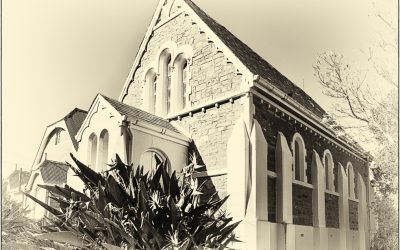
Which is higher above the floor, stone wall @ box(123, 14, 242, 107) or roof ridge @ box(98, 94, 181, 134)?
stone wall @ box(123, 14, 242, 107)

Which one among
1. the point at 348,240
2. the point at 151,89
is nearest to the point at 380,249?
the point at 348,240

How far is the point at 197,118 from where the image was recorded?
12031 millimetres

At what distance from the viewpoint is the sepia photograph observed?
17.2 ft

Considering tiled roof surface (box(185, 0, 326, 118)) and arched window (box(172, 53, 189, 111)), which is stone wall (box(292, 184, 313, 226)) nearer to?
tiled roof surface (box(185, 0, 326, 118))

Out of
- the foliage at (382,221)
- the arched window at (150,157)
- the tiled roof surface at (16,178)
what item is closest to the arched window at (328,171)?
the foliage at (382,221)

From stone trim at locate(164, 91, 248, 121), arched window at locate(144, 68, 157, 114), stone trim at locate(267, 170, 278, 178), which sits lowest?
stone trim at locate(267, 170, 278, 178)

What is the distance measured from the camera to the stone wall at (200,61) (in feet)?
37.9

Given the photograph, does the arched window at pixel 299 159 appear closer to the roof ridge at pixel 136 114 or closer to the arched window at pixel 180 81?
the arched window at pixel 180 81

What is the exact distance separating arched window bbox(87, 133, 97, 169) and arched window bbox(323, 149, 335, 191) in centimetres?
860

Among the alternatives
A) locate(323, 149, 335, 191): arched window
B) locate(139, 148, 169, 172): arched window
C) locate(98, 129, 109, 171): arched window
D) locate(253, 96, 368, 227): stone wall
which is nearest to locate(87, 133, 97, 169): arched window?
locate(98, 129, 109, 171): arched window

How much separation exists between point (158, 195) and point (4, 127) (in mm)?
→ 3304

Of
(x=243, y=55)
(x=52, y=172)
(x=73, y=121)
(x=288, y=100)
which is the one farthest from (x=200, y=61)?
(x=52, y=172)

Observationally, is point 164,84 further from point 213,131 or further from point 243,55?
point 213,131

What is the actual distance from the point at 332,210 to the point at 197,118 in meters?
7.00
